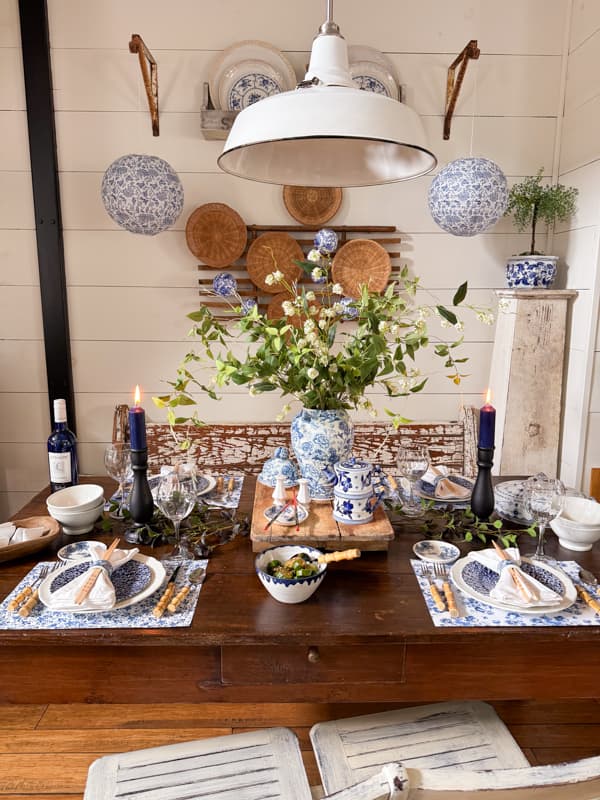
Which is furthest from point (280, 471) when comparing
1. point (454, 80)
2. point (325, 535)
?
point (454, 80)

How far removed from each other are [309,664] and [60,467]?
35.8 inches

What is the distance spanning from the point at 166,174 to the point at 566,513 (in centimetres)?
190

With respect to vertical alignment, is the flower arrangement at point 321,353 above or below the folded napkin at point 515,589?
above

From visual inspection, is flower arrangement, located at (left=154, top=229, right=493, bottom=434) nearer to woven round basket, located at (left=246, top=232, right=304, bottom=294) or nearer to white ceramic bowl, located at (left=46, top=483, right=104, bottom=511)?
white ceramic bowl, located at (left=46, top=483, right=104, bottom=511)

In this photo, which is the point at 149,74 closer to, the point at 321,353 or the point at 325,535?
the point at 321,353

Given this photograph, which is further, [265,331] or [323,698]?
[265,331]

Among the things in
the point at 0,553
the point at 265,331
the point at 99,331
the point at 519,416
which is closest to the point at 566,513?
the point at 265,331

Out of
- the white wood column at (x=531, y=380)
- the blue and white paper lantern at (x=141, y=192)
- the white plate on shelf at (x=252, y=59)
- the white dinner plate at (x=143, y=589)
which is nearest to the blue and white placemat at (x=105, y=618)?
the white dinner plate at (x=143, y=589)

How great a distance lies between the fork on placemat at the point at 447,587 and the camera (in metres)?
1.12

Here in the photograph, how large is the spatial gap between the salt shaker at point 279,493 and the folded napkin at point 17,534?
21.4 inches

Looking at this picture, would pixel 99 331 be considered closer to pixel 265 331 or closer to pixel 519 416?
pixel 265 331

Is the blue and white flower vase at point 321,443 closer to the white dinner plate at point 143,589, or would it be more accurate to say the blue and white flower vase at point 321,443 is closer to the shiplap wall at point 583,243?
the white dinner plate at point 143,589

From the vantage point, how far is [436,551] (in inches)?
54.4

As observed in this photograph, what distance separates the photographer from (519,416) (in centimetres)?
255
